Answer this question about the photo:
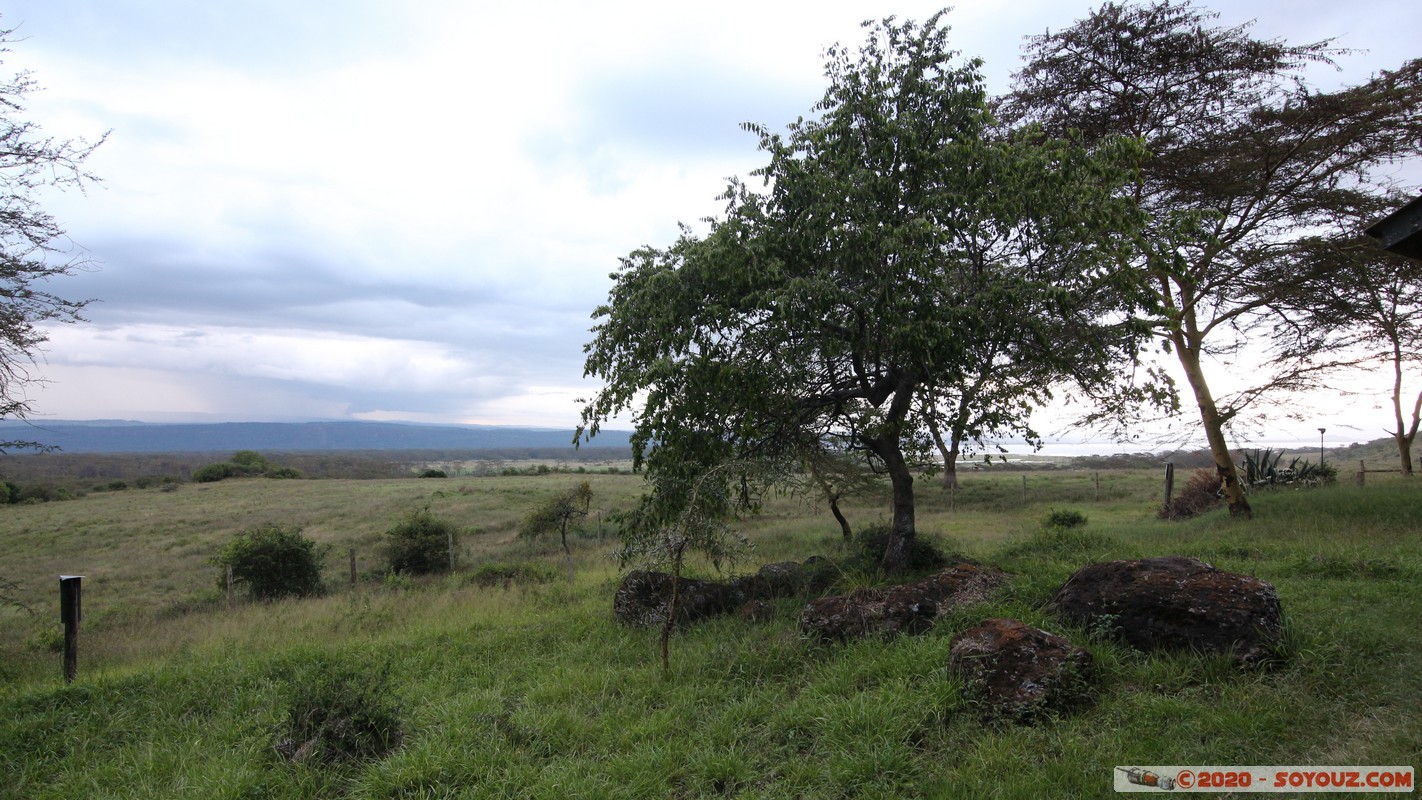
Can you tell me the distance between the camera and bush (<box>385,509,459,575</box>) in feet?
65.2

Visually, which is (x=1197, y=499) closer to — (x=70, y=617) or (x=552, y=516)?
(x=552, y=516)

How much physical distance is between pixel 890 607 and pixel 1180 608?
102 inches

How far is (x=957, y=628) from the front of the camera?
6957 millimetres

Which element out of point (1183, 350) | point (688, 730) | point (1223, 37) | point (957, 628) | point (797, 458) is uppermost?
point (1223, 37)

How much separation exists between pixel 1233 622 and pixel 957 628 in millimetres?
2238

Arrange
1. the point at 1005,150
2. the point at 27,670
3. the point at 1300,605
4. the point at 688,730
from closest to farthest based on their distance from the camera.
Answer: the point at 688,730 < the point at 1300,605 < the point at 1005,150 < the point at 27,670

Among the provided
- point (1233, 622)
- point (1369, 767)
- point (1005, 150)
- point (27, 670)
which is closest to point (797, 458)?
point (1005, 150)

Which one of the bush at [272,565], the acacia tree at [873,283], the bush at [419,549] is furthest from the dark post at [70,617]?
the bush at [419,549]

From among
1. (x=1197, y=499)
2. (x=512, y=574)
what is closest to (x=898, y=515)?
(x=512, y=574)

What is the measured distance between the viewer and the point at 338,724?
5875mm

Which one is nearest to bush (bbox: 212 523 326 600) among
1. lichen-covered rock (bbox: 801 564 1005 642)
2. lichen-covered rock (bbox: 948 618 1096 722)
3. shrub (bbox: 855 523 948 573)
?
shrub (bbox: 855 523 948 573)

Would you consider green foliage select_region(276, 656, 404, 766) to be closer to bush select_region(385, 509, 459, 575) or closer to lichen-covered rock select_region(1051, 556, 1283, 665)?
lichen-covered rock select_region(1051, 556, 1283, 665)

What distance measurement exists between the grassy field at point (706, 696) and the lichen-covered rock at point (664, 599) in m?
0.40

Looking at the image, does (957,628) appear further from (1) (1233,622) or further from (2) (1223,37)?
(2) (1223,37)
